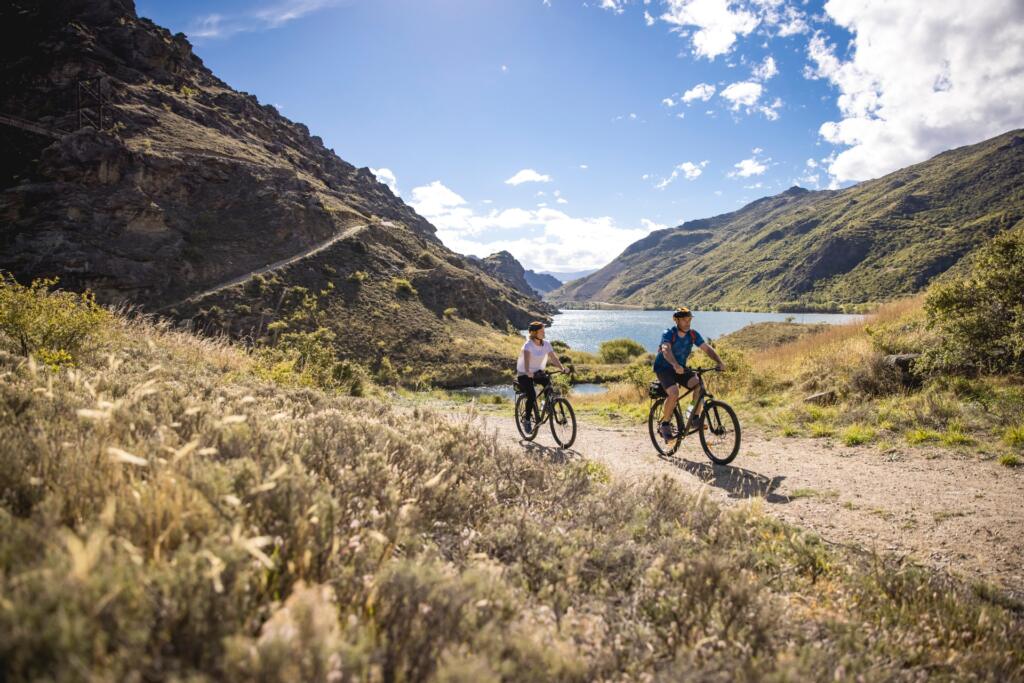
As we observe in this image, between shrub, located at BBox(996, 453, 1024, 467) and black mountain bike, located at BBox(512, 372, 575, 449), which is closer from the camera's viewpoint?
shrub, located at BBox(996, 453, 1024, 467)

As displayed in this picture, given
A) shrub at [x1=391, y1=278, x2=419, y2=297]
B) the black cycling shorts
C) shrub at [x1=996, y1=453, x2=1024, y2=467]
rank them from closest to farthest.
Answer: shrub at [x1=996, y1=453, x2=1024, y2=467]
the black cycling shorts
shrub at [x1=391, y1=278, x2=419, y2=297]

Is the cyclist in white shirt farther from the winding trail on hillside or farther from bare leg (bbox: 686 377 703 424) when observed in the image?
the winding trail on hillside

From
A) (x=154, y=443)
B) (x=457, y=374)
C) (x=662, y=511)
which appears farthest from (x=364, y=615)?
(x=457, y=374)

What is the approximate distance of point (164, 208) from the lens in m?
47.7

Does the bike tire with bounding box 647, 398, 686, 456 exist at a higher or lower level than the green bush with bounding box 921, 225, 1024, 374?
lower

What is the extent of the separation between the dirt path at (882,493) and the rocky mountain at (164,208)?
3957 centimetres

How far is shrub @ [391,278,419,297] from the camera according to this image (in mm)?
53719

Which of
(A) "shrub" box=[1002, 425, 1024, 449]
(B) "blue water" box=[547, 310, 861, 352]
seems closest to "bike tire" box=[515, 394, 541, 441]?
(A) "shrub" box=[1002, 425, 1024, 449]

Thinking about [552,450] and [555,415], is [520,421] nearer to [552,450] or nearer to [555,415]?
[555,415]

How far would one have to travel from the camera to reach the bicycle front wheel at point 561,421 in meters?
10.2

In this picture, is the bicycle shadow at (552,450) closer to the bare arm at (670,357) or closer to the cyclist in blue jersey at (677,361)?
the cyclist in blue jersey at (677,361)

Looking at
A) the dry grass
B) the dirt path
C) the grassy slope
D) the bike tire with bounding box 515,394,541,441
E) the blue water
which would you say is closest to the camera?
the grassy slope

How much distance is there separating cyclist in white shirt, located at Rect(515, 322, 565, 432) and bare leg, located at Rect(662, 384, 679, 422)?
2.39 m

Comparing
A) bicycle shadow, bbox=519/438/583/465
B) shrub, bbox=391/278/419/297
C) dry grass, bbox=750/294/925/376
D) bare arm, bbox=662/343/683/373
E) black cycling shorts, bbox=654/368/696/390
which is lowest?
bicycle shadow, bbox=519/438/583/465
